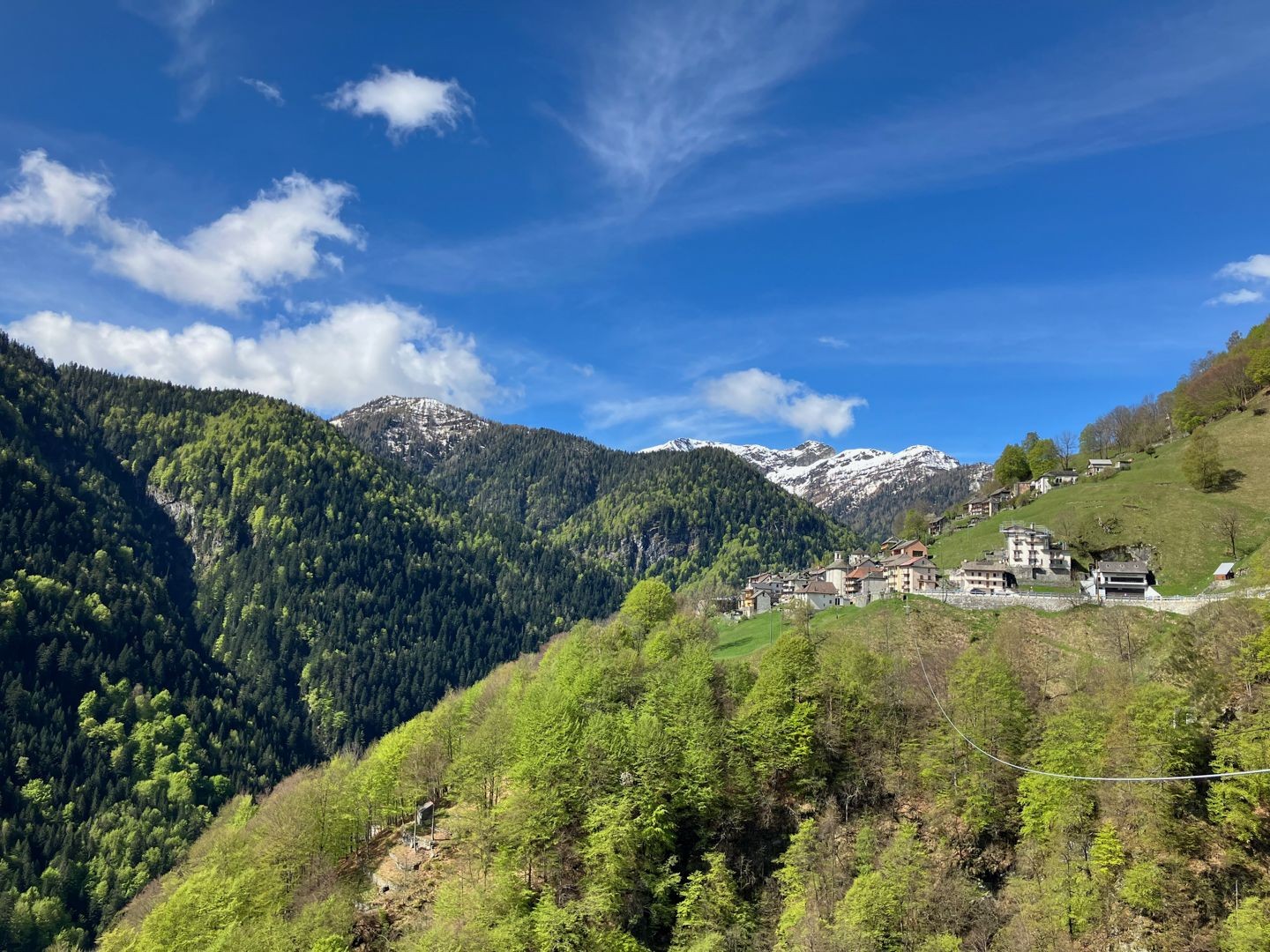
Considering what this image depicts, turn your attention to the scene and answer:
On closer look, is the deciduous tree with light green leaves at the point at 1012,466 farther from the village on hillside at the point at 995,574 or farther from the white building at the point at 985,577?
the white building at the point at 985,577

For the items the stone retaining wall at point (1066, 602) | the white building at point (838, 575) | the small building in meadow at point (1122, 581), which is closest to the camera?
the stone retaining wall at point (1066, 602)

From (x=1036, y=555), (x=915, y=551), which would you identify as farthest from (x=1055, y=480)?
(x=1036, y=555)

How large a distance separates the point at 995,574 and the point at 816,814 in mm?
56978

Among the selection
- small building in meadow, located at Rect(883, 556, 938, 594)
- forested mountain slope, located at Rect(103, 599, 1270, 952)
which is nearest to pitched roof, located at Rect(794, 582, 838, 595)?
small building in meadow, located at Rect(883, 556, 938, 594)

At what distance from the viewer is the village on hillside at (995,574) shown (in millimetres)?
95750

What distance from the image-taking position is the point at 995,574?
106438 mm

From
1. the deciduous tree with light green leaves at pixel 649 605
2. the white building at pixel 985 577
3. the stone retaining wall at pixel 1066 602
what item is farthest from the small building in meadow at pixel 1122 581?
the deciduous tree with light green leaves at pixel 649 605

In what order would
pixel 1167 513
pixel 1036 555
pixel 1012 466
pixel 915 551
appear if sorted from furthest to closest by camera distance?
1. pixel 1012 466
2. pixel 915 551
3. pixel 1167 513
4. pixel 1036 555

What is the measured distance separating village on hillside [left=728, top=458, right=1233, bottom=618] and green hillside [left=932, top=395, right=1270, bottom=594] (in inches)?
120

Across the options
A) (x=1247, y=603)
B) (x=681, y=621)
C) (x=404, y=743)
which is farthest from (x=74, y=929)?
(x=1247, y=603)

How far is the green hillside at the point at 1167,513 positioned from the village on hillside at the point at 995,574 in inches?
120

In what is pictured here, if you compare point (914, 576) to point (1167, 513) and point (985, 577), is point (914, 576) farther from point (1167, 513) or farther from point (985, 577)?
point (1167, 513)

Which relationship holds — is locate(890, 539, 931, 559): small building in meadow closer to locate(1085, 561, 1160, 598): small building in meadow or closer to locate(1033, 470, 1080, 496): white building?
locate(1085, 561, 1160, 598): small building in meadow

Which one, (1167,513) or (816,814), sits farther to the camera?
(1167,513)
